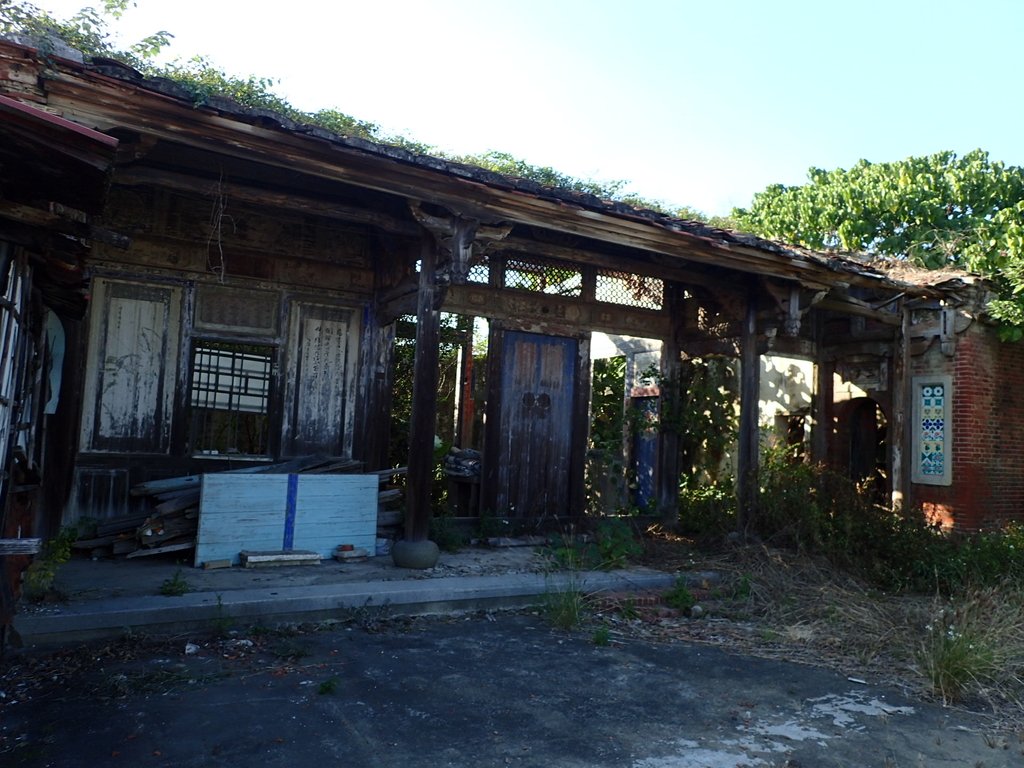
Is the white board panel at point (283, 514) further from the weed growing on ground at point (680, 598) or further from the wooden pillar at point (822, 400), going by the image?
the wooden pillar at point (822, 400)

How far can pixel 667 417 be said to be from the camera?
10.6 m

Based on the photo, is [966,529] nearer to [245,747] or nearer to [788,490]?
[788,490]

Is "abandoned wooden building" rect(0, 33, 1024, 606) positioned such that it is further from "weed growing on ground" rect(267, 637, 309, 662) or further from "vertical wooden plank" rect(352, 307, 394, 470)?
"weed growing on ground" rect(267, 637, 309, 662)

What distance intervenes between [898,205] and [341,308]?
13010 mm

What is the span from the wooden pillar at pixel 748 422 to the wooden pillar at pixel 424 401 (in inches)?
160

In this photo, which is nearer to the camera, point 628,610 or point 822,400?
point 628,610

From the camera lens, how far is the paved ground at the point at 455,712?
372cm

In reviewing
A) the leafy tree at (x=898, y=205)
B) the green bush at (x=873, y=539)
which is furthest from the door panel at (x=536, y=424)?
the leafy tree at (x=898, y=205)

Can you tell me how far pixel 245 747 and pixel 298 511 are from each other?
150 inches

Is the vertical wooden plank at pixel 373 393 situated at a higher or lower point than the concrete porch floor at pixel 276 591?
higher

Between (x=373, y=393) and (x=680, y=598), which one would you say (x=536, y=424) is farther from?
(x=680, y=598)

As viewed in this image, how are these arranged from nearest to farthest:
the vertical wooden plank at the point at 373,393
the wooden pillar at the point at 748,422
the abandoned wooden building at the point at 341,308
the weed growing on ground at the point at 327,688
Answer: the weed growing on ground at the point at 327,688 < the abandoned wooden building at the point at 341,308 < the vertical wooden plank at the point at 373,393 < the wooden pillar at the point at 748,422

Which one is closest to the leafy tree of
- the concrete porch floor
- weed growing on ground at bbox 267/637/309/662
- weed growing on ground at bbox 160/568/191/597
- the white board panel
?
the concrete porch floor

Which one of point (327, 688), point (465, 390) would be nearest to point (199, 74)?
point (465, 390)
